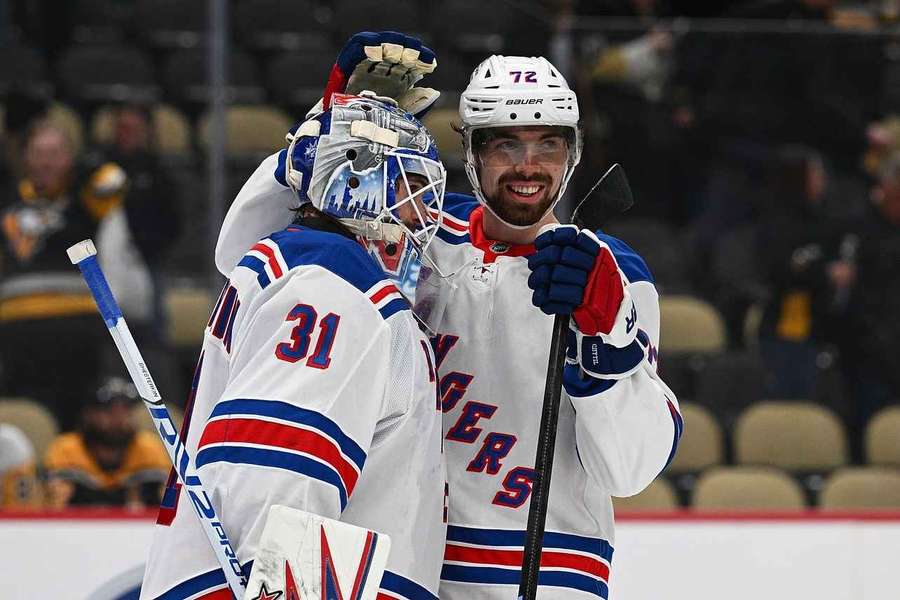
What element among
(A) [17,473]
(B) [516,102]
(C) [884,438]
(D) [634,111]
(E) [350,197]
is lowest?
(A) [17,473]

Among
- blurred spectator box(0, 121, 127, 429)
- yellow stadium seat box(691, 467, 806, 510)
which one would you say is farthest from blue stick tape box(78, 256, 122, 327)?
yellow stadium seat box(691, 467, 806, 510)

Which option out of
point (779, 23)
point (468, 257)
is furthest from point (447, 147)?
point (468, 257)

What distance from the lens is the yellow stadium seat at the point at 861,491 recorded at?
171 inches

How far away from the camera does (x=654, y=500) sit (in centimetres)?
416

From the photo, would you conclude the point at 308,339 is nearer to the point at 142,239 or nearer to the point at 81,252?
the point at 81,252

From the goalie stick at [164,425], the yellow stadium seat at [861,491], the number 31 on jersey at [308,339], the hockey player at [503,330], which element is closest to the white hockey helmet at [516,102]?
the hockey player at [503,330]

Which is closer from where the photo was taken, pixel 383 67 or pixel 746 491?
pixel 383 67

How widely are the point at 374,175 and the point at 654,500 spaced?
221 centimetres

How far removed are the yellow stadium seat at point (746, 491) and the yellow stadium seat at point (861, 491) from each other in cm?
9

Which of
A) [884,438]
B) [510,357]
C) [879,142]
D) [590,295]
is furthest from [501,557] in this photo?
[879,142]

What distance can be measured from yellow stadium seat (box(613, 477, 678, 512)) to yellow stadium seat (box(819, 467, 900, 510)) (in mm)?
458

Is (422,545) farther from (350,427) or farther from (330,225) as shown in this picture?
(330,225)

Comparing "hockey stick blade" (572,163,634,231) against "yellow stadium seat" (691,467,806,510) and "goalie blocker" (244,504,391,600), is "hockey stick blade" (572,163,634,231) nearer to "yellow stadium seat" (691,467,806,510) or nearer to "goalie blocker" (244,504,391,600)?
"goalie blocker" (244,504,391,600)

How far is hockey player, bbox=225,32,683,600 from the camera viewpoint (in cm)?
237
